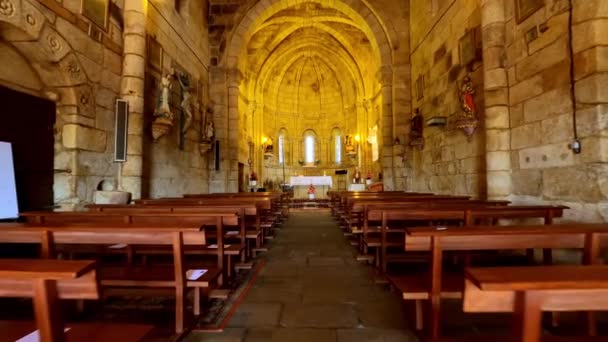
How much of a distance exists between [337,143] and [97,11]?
14.3 meters

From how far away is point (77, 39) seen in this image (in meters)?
4.37

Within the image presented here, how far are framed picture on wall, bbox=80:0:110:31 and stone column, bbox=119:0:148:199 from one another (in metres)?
0.41

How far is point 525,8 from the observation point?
425 cm

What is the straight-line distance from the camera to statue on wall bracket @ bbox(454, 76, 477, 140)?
18.0 feet

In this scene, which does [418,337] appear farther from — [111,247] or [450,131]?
[450,131]

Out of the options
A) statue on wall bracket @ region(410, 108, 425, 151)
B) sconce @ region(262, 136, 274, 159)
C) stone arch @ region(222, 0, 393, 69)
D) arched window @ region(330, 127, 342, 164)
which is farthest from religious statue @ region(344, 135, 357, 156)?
statue on wall bracket @ region(410, 108, 425, 151)

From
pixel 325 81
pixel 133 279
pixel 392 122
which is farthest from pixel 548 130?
pixel 325 81

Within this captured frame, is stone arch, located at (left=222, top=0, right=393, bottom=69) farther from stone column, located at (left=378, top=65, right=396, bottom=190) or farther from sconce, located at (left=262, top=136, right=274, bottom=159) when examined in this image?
sconce, located at (left=262, top=136, right=274, bottom=159)

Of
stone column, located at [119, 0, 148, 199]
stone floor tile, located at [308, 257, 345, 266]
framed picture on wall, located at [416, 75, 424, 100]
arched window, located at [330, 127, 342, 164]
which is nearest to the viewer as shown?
stone floor tile, located at [308, 257, 345, 266]

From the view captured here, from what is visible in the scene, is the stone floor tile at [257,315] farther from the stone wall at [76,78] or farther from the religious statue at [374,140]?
the religious statue at [374,140]

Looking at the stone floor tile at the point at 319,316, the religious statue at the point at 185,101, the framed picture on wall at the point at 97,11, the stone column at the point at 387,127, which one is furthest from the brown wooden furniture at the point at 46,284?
the stone column at the point at 387,127

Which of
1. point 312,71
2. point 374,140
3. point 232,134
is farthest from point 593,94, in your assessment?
point 312,71

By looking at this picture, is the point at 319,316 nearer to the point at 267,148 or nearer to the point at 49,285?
the point at 49,285

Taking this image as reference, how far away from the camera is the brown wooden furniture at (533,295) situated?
0.92 m
